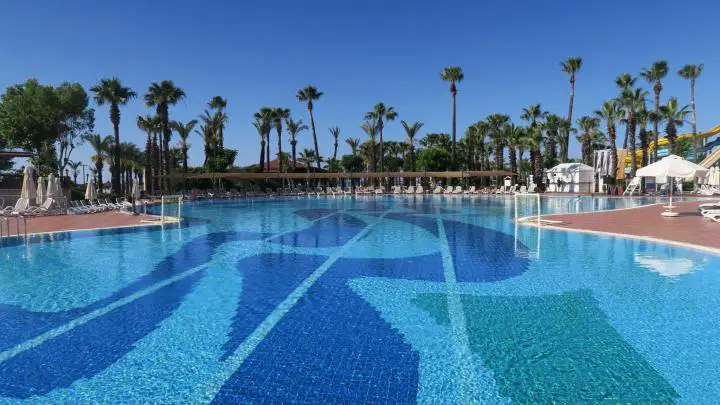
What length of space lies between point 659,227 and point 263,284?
37.1 ft

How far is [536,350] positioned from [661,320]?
6.77 ft

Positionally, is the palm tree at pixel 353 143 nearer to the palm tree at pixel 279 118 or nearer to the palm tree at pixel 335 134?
the palm tree at pixel 335 134

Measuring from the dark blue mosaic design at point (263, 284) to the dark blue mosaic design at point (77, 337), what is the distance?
3.35 feet

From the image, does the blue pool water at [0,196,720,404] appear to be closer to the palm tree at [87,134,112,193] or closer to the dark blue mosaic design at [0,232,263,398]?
the dark blue mosaic design at [0,232,263,398]

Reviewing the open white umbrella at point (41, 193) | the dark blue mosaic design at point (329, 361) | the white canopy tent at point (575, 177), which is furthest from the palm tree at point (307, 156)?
the dark blue mosaic design at point (329, 361)

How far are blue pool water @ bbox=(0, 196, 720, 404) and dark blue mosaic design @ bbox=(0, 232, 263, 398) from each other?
2 cm

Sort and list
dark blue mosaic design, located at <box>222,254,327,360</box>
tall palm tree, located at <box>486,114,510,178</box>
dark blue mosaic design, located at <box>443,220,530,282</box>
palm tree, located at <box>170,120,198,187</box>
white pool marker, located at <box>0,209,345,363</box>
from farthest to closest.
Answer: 1. tall palm tree, located at <box>486,114,510,178</box>
2. palm tree, located at <box>170,120,198,187</box>
3. dark blue mosaic design, located at <box>443,220,530,282</box>
4. dark blue mosaic design, located at <box>222,254,327,360</box>
5. white pool marker, located at <box>0,209,345,363</box>

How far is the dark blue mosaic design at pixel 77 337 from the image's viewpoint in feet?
12.8

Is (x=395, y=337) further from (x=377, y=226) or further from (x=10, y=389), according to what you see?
(x=377, y=226)

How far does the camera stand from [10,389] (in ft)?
12.0

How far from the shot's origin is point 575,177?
3772 cm

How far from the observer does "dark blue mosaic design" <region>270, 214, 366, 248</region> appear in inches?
447

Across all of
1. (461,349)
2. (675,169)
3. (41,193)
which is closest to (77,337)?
(461,349)

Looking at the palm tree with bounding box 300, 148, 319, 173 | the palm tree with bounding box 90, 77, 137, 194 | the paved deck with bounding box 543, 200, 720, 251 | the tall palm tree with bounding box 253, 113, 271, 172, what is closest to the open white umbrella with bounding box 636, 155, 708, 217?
the paved deck with bounding box 543, 200, 720, 251
